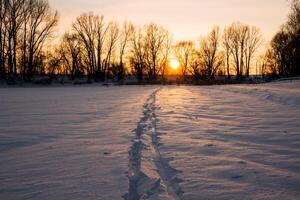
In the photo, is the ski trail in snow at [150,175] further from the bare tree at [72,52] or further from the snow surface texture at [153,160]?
the bare tree at [72,52]

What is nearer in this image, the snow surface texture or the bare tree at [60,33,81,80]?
the snow surface texture

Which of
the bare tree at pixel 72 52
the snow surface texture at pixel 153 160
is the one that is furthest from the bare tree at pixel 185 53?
the snow surface texture at pixel 153 160

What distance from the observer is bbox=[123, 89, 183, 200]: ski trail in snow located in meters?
3.20

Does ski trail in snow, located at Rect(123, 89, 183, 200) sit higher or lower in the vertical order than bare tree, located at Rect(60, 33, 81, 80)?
lower

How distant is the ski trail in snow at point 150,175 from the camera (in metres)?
3.20

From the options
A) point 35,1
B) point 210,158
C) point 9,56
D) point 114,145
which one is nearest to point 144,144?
point 114,145

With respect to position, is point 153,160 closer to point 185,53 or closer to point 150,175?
point 150,175

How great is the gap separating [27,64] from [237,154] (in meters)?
46.8

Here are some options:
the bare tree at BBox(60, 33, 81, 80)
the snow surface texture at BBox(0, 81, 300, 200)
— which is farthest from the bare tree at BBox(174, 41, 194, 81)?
the snow surface texture at BBox(0, 81, 300, 200)

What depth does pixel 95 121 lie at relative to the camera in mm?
8375

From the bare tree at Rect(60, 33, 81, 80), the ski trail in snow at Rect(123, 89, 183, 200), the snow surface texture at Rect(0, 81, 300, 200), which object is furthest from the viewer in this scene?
the bare tree at Rect(60, 33, 81, 80)

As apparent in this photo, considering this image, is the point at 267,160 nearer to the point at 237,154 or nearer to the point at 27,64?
the point at 237,154

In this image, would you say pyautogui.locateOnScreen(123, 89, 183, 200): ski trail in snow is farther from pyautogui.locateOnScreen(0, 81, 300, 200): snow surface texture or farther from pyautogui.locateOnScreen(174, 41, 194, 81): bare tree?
pyautogui.locateOnScreen(174, 41, 194, 81): bare tree

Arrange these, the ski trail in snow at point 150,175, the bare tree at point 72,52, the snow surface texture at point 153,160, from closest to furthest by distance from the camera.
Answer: the ski trail in snow at point 150,175 < the snow surface texture at point 153,160 < the bare tree at point 72,52
